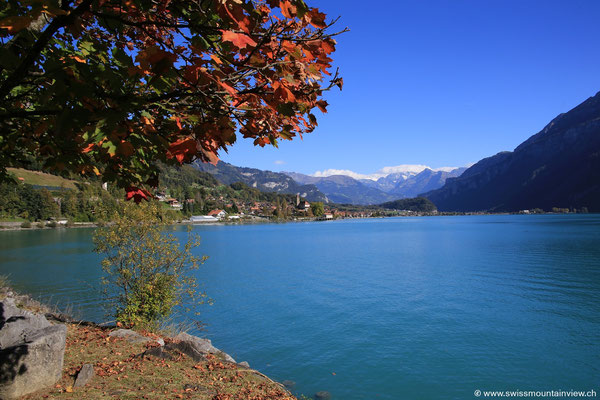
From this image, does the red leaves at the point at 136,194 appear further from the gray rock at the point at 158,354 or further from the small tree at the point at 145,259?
the small tree at the point at 145,259

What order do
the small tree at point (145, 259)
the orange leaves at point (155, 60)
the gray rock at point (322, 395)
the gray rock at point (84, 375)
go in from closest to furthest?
the orange leaves at point (155, 60) < the gray rock at point (84, 375) < the gray rock at point (322, 395) < the small tree at point (145, 259)

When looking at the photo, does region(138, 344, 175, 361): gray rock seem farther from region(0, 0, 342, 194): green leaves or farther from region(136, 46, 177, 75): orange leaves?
region(136, 46, 177, 75): orange leaves

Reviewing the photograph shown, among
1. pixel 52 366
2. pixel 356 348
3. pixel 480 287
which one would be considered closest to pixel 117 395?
pixel 52 366

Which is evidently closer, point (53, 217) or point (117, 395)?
point (117, 395)

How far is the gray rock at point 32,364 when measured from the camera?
592cm

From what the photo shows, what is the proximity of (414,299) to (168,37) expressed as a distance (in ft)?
81.0

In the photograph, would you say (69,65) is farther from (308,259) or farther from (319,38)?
(308,259)

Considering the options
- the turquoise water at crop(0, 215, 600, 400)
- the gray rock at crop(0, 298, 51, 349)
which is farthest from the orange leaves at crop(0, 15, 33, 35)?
the turquoise water at crop(0, 215, 600, 400)

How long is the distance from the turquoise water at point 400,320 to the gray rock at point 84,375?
22.7 feet

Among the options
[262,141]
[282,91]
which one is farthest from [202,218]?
[282,91]

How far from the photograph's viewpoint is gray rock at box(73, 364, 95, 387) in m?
6.69

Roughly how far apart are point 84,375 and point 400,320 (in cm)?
1670

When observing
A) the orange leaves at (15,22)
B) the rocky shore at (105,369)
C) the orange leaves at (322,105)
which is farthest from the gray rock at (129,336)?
the orange leaves at (15,22)

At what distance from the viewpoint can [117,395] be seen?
6406 mm
